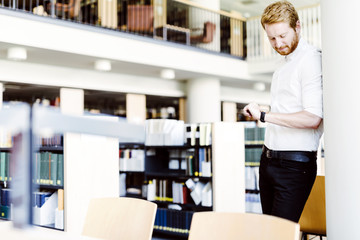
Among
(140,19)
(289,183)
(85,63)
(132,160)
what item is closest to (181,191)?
(132,160)

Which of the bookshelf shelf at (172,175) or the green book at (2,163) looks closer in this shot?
the green book at (2,163)

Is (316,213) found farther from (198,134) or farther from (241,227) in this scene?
(198,134)

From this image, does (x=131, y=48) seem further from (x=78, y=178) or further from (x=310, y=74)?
(x=310, y=74)

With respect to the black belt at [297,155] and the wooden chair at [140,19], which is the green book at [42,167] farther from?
the wooden chair at [140,19]

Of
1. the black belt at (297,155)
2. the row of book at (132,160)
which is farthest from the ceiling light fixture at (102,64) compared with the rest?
the black belt at (297,155)

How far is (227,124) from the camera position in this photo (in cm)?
558

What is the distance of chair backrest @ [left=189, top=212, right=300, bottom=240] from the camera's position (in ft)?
4.77

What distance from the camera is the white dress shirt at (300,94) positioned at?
200 cm

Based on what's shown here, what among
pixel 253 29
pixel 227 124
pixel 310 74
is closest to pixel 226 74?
pixel 253 29

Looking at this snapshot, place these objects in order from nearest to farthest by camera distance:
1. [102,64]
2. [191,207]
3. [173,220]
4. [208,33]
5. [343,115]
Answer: [343,115]
[191,207]
[173,220]
[102,64]
[208,33]

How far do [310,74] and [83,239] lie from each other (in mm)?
1233

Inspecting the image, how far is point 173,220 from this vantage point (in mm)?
6074

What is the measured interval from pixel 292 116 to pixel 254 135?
4.97m

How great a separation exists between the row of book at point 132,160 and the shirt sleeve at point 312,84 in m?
4.72
